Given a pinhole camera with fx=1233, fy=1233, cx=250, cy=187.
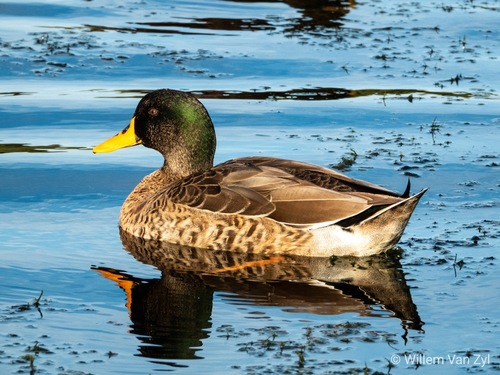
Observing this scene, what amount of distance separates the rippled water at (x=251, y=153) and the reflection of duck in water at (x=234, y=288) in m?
0.02

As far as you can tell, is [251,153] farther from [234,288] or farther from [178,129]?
[234,288]

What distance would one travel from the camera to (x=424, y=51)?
51.7ft

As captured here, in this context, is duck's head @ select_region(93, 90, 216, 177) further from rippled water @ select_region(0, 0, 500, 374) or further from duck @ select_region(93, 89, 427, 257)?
rippled water @ select_region(0, 0, 500, 374)

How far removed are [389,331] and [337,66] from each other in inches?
323

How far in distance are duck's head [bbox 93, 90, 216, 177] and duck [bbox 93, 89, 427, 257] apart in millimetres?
18

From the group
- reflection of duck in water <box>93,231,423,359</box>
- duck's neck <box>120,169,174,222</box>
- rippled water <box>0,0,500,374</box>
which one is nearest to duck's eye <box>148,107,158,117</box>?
duck's neck <box>120,169,174,222</box>

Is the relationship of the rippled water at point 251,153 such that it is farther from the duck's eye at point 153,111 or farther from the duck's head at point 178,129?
the duck's eye at point 153,111

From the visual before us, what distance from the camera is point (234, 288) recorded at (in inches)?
324

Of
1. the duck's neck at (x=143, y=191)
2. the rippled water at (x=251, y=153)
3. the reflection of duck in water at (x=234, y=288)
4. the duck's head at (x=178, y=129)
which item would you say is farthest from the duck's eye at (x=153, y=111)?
the reflection of duck in water at (x=234, y=288)

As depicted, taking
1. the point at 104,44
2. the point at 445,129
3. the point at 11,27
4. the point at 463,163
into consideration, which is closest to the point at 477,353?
the point at 463,163

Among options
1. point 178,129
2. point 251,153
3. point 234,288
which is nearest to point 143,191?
point 178,129

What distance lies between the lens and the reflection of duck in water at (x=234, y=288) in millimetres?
7355

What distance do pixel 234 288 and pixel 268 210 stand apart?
1.06 metres

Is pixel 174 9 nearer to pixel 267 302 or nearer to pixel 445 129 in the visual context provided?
pixel 445 129
